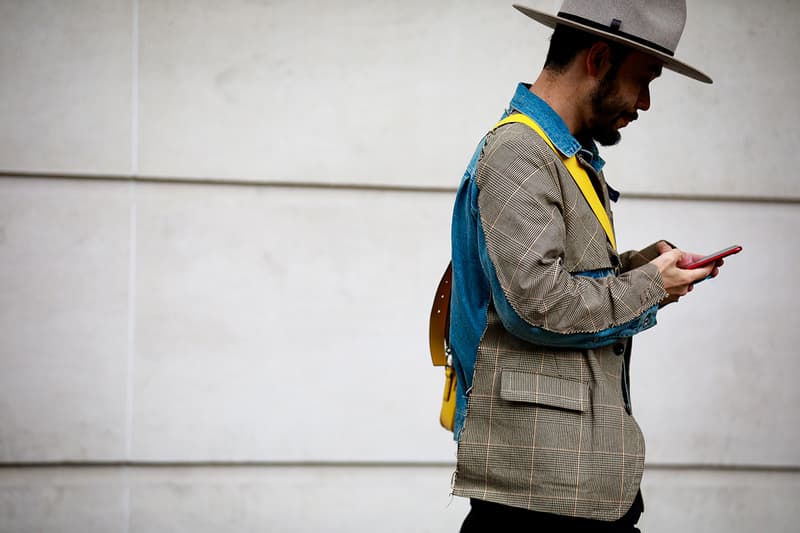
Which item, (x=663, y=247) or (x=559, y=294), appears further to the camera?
(x=663, y=247)

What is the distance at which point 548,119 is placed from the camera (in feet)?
6.56

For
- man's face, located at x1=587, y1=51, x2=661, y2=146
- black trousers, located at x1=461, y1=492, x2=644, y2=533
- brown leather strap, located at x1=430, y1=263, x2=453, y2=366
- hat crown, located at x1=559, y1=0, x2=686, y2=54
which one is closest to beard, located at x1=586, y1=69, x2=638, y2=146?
man's face, located at x1=587, y1=51, x2=661, y2=146

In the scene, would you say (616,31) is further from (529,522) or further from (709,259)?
(529,522)

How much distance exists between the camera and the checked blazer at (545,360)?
1.84m

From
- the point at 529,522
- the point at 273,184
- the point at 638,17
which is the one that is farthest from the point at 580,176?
the point at 273,184

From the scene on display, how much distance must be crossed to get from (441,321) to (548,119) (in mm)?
596

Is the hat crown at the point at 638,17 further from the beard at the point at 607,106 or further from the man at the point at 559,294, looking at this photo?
the beard at the point at 607,106

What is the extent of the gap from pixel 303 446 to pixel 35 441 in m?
1.05

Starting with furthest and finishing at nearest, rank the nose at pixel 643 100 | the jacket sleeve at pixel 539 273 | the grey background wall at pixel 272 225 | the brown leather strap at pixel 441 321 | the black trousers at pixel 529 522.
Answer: the grey background wall at pixel 272 225 → the brown leather strap at pixel 441 321 → the nose at pixel 643 100 → the black trousers at pixel 529 522 → the jacket sleeve at pixel 539 273

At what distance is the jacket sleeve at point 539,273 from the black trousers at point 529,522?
1.24 ft

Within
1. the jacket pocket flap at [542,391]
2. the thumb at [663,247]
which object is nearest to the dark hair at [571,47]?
the thumb at [663,247]

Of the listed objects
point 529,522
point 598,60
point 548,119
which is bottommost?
A: point 529,522

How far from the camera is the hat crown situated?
6.45 feet

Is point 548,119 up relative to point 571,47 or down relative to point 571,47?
down
